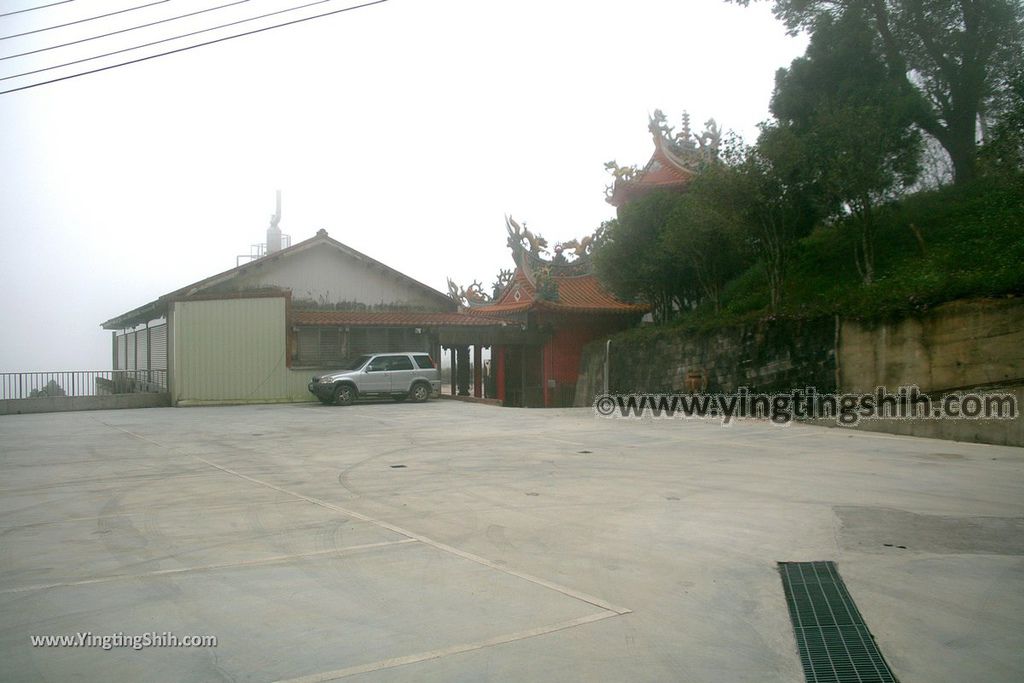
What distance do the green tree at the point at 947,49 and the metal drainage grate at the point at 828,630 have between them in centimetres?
1917

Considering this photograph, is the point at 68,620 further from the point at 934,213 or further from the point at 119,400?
the point at 119,400

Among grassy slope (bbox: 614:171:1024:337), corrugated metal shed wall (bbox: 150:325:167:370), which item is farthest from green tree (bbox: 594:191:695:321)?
corrugated metal shed wall (bbox: 150:325:167:370)

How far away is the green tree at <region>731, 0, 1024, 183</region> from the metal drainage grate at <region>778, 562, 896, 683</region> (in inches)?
755

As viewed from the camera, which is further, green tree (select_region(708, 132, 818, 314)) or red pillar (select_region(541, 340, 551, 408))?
red pillar (select_region(541, 340, 551, 408))

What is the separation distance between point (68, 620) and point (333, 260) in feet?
89.3

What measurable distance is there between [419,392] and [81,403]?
11.3 meters

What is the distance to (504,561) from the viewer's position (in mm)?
6258

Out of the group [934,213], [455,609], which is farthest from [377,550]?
[934,213]

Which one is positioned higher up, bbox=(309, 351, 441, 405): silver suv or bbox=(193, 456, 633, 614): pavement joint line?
bbox=(309, 351, 441, 405): silver suv

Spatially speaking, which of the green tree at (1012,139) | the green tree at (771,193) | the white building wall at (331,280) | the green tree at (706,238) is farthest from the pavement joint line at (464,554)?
the white building wall at (331,280)

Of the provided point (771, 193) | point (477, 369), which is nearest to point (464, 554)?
point (771, 193)

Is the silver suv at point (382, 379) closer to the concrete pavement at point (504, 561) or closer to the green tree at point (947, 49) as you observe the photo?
the concrete pavement at point (504, 561)

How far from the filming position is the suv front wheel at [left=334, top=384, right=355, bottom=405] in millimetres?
26219

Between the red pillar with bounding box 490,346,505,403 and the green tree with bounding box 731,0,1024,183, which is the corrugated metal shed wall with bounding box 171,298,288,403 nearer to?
the red pillar with bounding box 490,346,505,403
